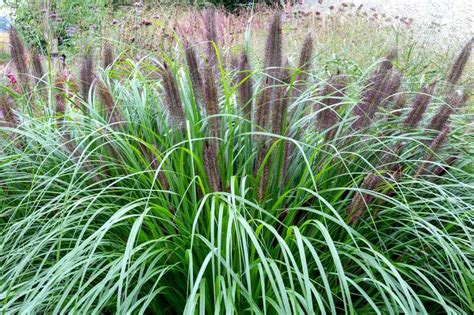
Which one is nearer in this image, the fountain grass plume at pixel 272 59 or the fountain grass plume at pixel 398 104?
the fountain grass plume at pixel 272 59

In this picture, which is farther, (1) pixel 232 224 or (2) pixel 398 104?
(2) pixel 398 104

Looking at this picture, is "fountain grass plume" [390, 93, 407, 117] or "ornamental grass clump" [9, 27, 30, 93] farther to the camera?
"ornamental grass clump" [9, 27, 30, 93]

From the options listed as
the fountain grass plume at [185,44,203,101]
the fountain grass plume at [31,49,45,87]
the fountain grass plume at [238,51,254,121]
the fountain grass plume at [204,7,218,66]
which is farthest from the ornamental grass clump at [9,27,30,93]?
the fountain grass plume at [238,51,254,121]

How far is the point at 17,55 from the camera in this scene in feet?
8.54

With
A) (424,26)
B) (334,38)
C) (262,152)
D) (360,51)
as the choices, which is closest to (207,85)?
(262,152)

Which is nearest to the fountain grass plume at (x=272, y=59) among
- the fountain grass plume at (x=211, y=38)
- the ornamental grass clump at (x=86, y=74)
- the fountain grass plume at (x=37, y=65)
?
the fountain grass plume at (x=211, y=38)

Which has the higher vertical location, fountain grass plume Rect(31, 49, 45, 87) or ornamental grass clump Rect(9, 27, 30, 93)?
ornamental grass clump Rect(9, 27, 30, 93)

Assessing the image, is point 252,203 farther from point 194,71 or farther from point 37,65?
point 37,65

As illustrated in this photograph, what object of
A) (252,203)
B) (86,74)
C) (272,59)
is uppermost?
(272,59)

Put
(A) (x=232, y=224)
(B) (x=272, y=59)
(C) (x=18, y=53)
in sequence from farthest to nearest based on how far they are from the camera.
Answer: (C) (x=18, y=53) → (B) (x=272, y=59) → (A) (x=232, y=224)

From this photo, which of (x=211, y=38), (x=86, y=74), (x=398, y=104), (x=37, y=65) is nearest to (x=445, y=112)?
(x=398, y=104)

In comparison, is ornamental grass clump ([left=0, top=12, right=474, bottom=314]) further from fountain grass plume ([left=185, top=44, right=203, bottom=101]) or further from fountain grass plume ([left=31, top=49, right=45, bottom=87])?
fountain grass plume ([left=31, top=49, right=45, bottom=87])

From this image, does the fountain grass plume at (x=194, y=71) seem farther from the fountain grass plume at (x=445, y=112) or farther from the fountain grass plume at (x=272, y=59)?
the fountain grass plume at (x=445, y=112)

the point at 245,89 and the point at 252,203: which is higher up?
the point at 245,89
